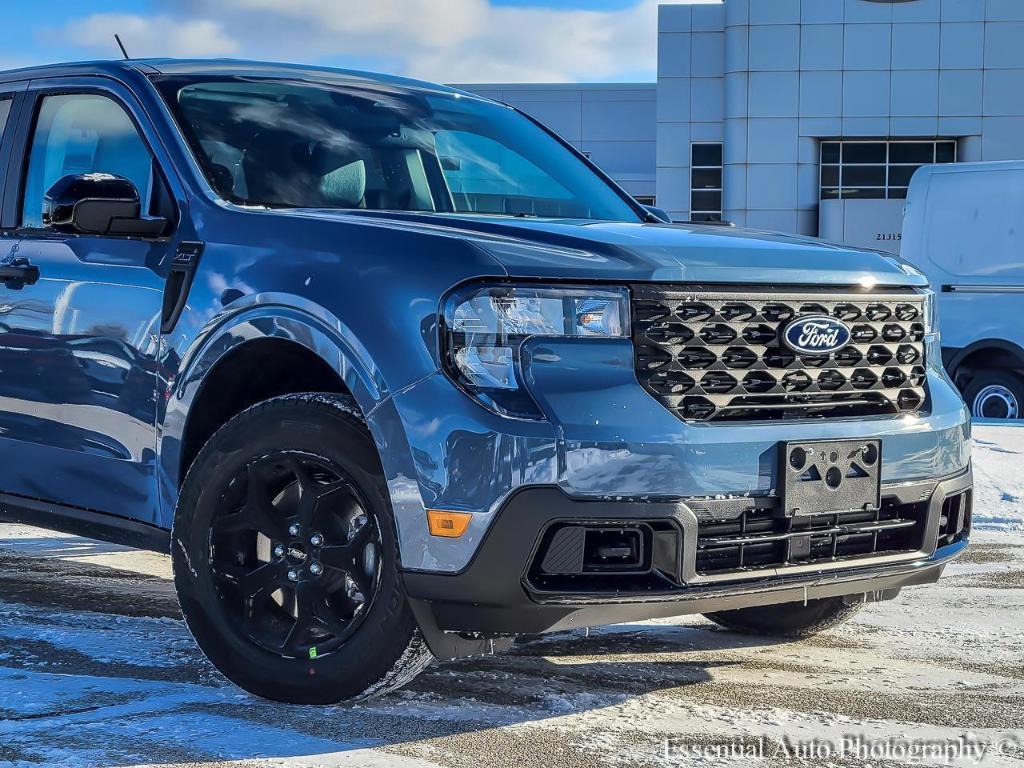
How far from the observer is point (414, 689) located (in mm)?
4246

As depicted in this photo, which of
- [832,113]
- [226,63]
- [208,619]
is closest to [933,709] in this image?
[208,619]

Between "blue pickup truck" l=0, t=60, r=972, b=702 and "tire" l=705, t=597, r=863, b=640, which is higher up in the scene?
"blue pickup truck" l=0, t=60, r=972, b=702

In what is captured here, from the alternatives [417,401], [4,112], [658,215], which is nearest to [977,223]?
[658,215]

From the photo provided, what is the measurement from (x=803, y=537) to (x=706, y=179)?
3553 cm

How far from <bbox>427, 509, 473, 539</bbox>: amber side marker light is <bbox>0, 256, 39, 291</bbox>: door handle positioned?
1.84 m

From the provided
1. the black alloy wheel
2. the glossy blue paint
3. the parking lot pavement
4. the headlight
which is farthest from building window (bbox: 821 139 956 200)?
the headlight

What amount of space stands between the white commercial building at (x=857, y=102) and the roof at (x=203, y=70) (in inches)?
1233

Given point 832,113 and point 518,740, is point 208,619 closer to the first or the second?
point 518,740

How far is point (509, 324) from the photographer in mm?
3623

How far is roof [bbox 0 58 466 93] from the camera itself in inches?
194

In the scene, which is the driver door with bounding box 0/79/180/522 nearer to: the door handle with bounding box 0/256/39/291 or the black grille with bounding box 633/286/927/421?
the door handle with bounding box 0/256/39/291

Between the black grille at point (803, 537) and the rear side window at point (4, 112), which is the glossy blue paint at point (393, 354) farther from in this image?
the rear side window at point (4, 112)

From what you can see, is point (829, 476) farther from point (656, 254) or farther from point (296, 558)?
point (296, 558)

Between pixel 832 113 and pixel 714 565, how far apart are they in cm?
3442
